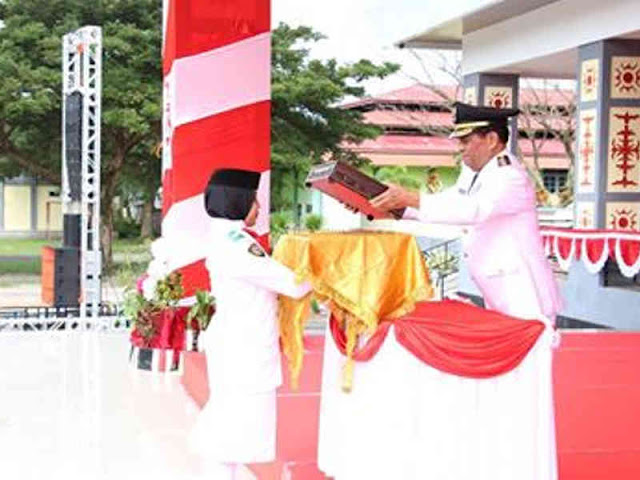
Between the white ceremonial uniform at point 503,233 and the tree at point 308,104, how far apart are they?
1183 centimetres

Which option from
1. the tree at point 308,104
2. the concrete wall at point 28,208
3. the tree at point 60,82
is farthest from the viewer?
the concrete wall at point 28,208

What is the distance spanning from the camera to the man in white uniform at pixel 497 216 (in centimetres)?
273

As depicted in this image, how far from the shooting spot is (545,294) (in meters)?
2.86

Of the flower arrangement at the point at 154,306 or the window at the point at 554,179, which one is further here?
the window at the point at 554,179

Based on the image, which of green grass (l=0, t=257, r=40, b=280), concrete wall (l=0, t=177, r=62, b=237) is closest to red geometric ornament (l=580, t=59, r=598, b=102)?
green grass (l=0, t=257, r=40, b=280)

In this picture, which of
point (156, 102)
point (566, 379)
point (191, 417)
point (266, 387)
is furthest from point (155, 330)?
point (156, 102)

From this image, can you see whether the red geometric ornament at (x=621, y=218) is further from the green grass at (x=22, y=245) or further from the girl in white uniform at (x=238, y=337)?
the green grass at (x=22, y=245)

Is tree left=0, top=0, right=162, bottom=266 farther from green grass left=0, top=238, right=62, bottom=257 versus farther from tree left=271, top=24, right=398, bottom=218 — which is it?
green grass left=0, top=238, right=62, bottom=257

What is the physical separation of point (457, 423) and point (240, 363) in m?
0.72

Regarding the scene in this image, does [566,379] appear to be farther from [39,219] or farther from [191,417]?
[39,219]

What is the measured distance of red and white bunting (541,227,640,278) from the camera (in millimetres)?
7613

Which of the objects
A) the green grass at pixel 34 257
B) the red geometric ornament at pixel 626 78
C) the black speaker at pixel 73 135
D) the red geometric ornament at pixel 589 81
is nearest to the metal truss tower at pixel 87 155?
the black speaker at pixel 73 135

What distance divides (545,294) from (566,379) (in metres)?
2.20

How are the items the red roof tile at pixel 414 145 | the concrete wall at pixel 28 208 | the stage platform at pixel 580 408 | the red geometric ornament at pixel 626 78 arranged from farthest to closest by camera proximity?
the red roof tile at pixel 414 145 < the concrete wall at pixel 28 208 < the red geometric ornament at pixel 626 78 < the stage platform at pixel 580 408
